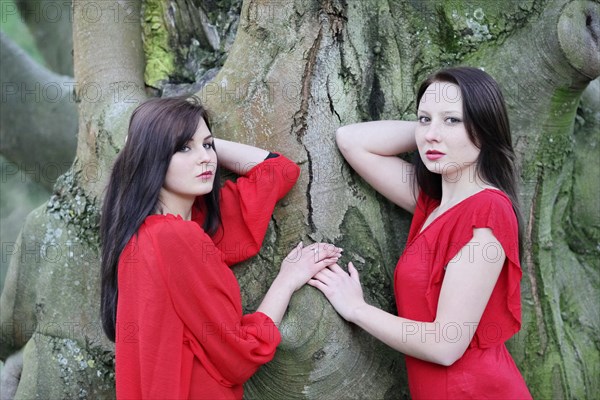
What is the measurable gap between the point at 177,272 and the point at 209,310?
0.49 feet

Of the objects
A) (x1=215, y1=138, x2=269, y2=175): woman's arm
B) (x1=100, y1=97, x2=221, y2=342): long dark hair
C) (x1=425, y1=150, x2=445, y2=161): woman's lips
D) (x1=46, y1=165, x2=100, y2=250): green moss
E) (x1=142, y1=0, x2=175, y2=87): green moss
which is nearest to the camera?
(x1=100, y1=97, x2=221, y2=342): long dark hair

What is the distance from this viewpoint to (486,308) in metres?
2.47

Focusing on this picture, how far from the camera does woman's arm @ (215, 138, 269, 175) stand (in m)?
2.62

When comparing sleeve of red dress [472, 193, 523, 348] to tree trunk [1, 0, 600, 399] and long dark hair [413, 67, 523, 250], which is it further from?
tree trunk [1, 0, 600, 399]

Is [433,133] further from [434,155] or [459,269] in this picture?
[459,269]

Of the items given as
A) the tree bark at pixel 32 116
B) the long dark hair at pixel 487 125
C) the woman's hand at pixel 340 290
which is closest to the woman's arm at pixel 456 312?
the woman's hand at pixel 340 290

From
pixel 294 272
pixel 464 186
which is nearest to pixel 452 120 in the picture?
pixel 464 186

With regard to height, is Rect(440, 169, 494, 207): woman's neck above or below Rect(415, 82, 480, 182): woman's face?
below

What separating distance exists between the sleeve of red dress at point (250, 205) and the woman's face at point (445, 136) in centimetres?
46

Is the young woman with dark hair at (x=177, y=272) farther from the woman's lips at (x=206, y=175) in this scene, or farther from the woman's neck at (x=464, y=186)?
the woman's neck at (x=464, y=186)

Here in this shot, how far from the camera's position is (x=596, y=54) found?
2748 mm

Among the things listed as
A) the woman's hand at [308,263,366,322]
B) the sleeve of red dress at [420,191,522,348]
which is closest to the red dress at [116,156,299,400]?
the woman's hand at [308,263,366,322]

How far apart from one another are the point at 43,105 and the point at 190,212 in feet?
8.38

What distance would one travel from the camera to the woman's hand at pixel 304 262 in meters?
2.54
